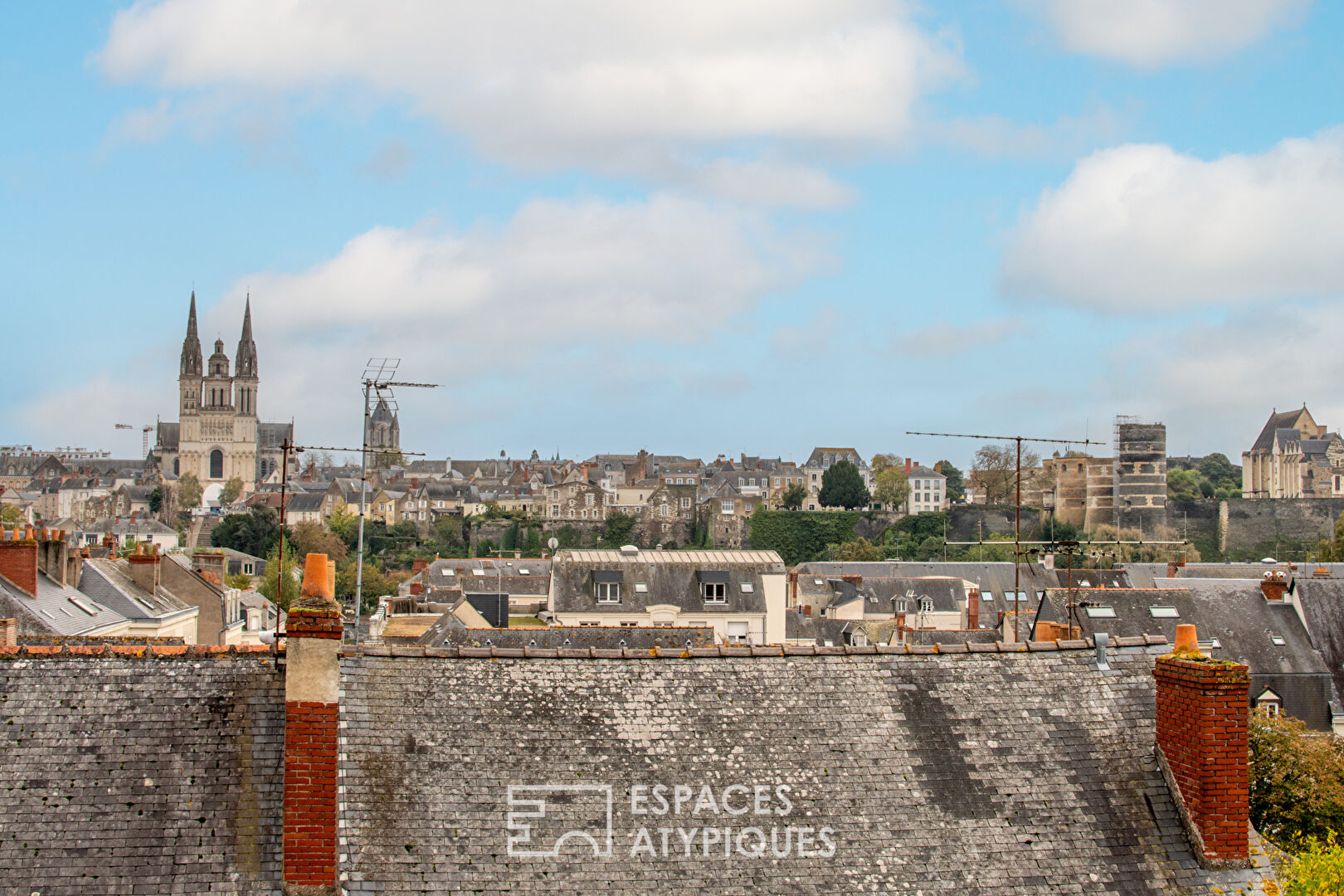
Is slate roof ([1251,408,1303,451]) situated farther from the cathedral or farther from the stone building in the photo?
the cathedral

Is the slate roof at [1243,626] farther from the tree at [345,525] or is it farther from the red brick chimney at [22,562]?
the tree at [345,525]

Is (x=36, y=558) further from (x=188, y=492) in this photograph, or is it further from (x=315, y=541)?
(x=188, y=492)

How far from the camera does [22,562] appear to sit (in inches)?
861

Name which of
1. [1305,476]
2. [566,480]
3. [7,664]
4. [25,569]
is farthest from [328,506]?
[7,664]

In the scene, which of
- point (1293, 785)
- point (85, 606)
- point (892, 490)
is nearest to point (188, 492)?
point (892, 490)

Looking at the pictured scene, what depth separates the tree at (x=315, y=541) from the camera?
90.5 meters

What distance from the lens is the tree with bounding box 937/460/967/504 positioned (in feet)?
419

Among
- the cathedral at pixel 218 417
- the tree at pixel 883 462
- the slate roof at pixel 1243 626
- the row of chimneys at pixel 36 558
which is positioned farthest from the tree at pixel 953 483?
the row of chimneys at pixel 36 558

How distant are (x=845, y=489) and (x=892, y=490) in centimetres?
439

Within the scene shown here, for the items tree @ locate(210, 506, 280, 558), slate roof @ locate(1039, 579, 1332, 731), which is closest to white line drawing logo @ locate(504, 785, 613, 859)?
slate roof @ locate(1039, 579, 1332, 731)

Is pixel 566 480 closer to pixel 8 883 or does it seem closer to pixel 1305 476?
pixel 1305 476

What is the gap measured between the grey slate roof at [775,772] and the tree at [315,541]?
265 ft

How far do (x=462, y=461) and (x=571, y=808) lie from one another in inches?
5548

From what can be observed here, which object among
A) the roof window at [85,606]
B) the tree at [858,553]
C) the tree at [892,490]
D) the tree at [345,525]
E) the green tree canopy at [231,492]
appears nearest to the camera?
the roof window at [85,606]
